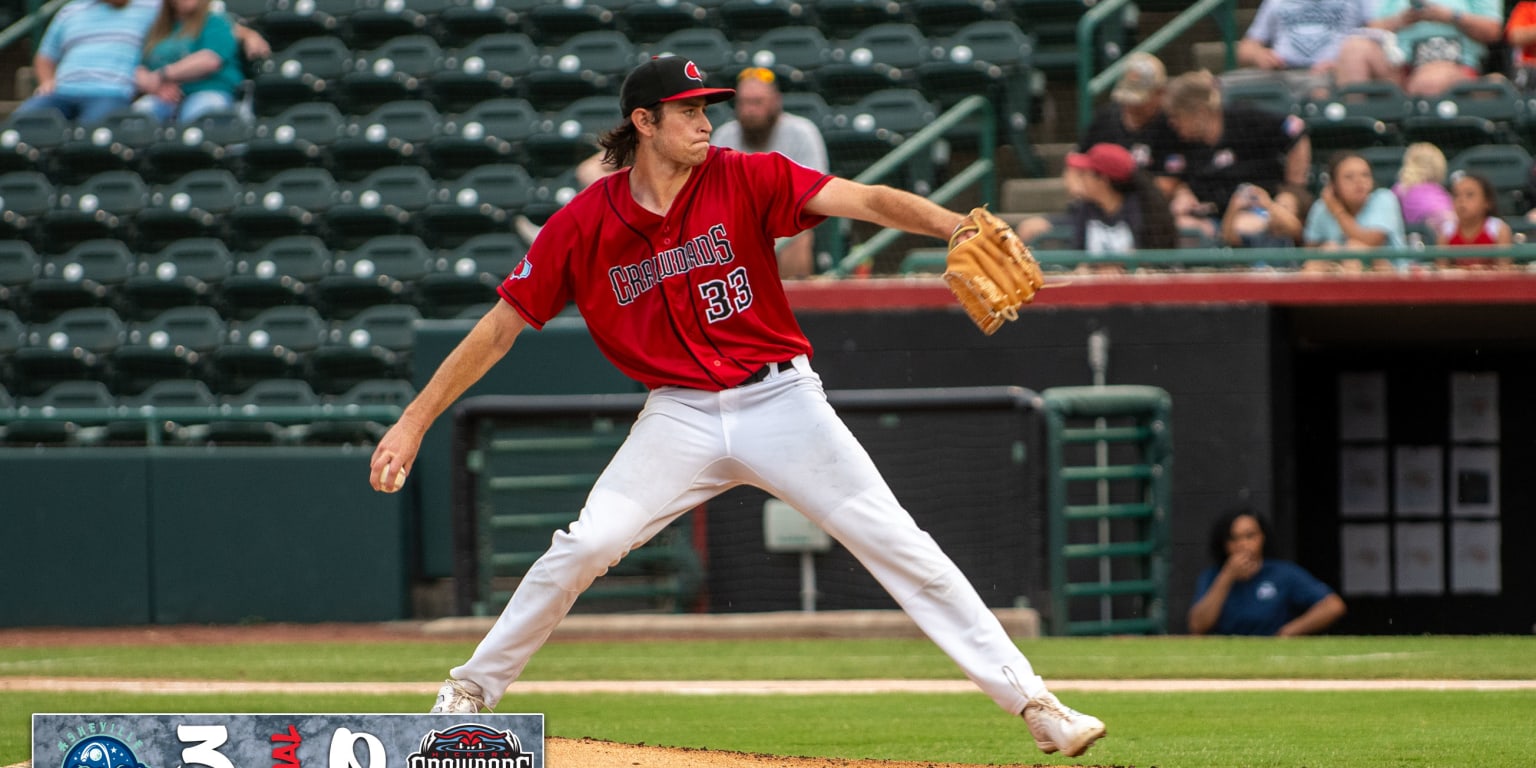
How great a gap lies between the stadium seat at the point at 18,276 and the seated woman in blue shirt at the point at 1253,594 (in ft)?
24.3

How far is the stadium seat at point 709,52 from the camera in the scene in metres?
12.0

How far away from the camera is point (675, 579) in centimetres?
980

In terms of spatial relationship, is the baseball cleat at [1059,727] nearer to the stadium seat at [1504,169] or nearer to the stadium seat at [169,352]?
the stadium seat at [1504,169]

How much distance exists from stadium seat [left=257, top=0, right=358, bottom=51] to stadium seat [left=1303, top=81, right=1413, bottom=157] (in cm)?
692

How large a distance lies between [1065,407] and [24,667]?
15.6 ft

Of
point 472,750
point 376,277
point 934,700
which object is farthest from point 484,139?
point 472,750

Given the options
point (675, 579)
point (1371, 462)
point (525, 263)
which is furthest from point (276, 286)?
point (525, 263)

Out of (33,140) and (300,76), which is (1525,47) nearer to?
(300,76)

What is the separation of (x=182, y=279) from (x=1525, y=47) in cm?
778

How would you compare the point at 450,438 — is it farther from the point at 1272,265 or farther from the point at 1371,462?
the point at 1371,462

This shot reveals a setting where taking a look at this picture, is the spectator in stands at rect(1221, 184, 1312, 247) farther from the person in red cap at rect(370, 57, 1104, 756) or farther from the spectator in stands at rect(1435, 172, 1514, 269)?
the person in red cap at rect(370, 57, 1104, 756)

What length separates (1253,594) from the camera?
909 centimetres

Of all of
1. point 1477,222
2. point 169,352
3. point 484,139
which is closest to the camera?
point 1477,222

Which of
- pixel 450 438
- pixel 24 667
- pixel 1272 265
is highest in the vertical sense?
pixel 1272 265
